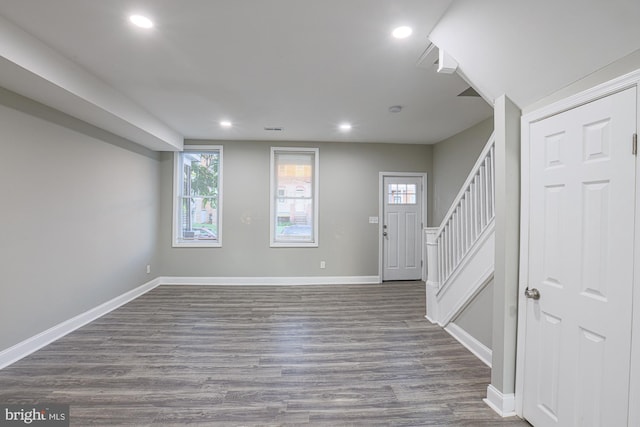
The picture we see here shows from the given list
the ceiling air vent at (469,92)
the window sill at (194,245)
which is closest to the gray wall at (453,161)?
the ceiling air vent at (469,92)

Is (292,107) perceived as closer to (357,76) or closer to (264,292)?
(357,76)

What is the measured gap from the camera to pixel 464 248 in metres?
2.84

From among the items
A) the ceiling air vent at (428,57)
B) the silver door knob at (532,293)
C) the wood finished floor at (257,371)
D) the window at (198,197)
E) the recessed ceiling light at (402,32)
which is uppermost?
the recessed ceiling light at (402,32)

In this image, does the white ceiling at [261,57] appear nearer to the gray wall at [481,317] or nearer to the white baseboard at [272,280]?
the gray wall at [481,317]

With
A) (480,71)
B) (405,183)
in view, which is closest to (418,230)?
(405,183)

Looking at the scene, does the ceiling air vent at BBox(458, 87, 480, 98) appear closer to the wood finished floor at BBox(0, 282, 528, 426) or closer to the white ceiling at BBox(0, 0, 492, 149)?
the white ceiling at BBox(0, 0, 492, 149)

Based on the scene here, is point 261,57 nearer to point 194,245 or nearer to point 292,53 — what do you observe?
point 292,53

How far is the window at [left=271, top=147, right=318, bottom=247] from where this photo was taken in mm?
5141

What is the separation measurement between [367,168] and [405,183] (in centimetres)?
83

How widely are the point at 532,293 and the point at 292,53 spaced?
2442mm

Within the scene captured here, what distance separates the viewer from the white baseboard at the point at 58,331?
2373mm

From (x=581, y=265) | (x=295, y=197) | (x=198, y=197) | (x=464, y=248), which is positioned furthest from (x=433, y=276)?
(x=198, y=197)

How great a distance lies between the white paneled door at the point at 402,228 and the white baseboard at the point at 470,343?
2.20 meters

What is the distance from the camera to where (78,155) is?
311 cm
